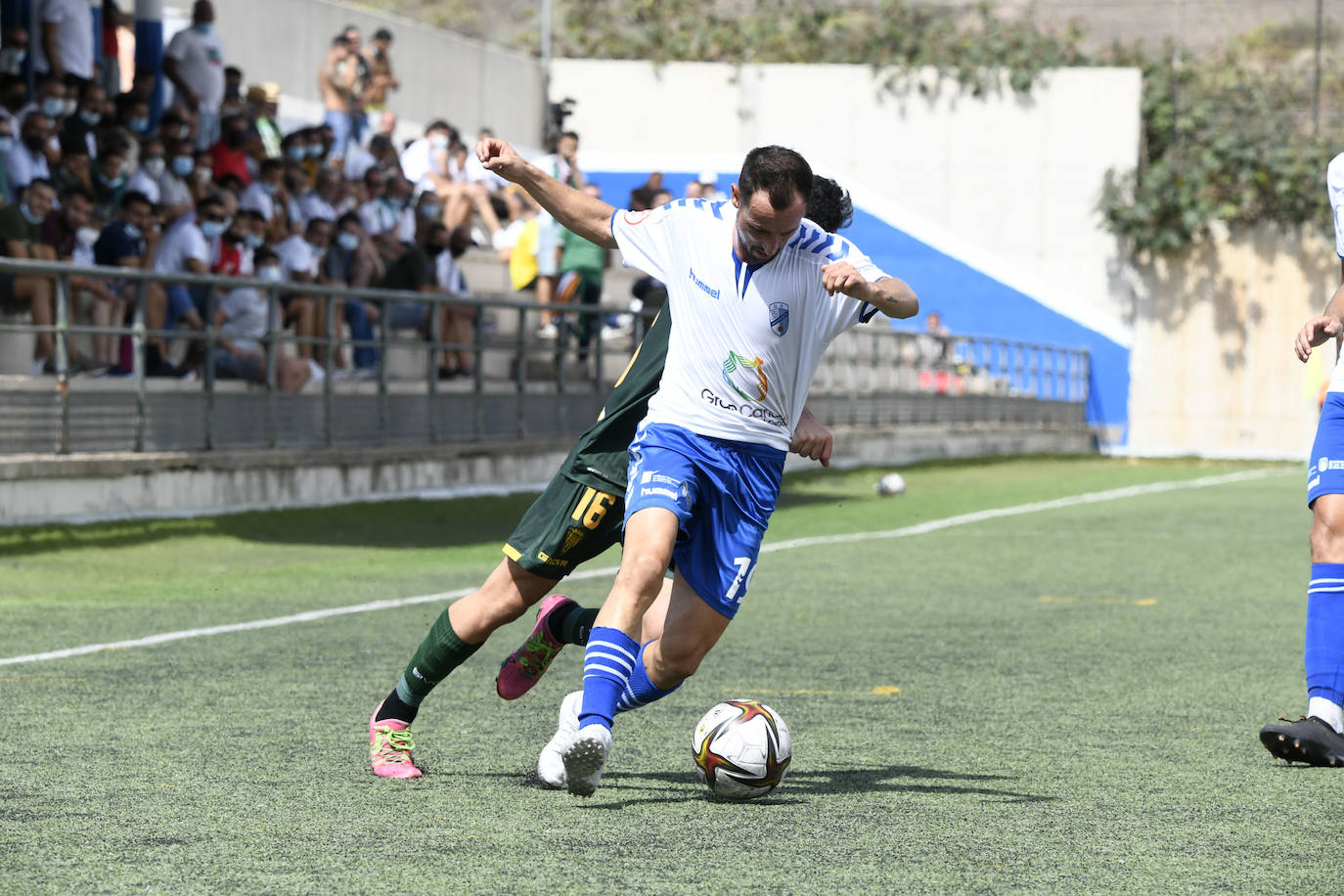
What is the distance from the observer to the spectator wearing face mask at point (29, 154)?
1593 cm

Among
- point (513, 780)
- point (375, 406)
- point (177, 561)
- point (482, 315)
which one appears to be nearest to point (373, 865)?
point (513, 780)

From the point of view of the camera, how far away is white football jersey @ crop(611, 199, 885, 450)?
19.8ft

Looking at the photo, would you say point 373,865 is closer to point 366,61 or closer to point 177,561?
point 177,561

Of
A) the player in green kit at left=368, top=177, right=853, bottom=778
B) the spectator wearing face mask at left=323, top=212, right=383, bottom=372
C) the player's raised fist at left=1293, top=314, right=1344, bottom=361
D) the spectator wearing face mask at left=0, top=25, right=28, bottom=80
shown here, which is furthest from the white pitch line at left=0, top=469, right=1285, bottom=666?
the spectator wearing face mask at left=0, top=25, right=28, bottom=80

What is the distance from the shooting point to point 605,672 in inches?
220

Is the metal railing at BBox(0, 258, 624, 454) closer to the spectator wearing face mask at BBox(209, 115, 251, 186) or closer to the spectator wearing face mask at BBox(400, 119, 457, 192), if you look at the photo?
the spectator wearing face mask at BBox(209, 115, 251, 186)

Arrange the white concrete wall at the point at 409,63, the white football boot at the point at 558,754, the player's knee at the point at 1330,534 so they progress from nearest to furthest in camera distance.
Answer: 1. the white football boot at the point at 558,754
2. the player's knee at the point at 1330,534
3. the white concrete wall at the point at 409,63

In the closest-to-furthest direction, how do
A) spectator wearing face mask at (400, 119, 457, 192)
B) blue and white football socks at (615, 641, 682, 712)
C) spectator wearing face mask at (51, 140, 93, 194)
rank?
blue and white football socks at (615, 641, 682, 712) → spectator wearing face mask at (51, 140, 93, 194) → spectator wearing face mask at (400, 119, 457, 192)

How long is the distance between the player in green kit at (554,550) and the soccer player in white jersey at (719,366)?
156 millimetres

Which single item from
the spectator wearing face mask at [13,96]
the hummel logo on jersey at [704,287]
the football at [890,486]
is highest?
the spectator wearing face mask at [13,96]

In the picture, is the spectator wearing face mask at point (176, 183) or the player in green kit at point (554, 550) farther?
the spectator wearing face mask at point (176, 183)

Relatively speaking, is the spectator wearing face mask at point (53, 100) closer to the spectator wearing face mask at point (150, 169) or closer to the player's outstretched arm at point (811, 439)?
the spectator wearing face mask at point (150, 169)

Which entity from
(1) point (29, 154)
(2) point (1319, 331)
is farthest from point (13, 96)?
(2) point (1319, 331)

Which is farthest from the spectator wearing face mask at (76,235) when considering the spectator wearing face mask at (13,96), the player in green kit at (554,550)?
the player in green kit at (554,550)
